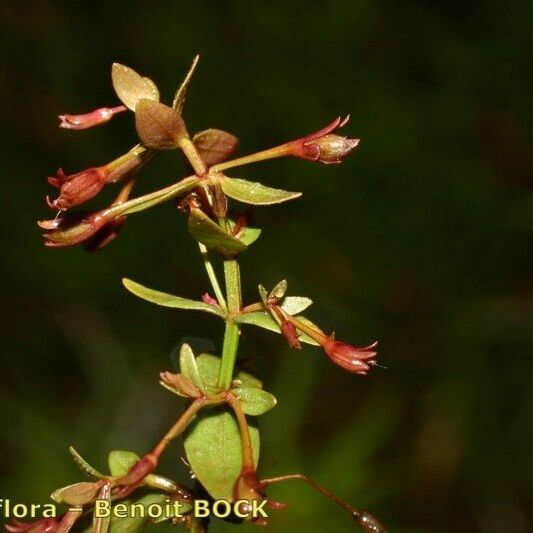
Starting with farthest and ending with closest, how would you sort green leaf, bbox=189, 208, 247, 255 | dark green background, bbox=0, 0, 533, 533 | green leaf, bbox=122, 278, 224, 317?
→ dark green background, bbox=0, 0, 533, 533 < green leaf, bbox=122, 278, 224, 317 < green leaf, bbox=189, 208, 247, 255

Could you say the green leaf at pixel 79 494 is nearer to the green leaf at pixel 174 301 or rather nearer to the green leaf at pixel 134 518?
the green leaf at pixel 134 518

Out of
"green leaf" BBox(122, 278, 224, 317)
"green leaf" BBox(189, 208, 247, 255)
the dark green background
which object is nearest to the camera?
"green leaf" BBox(189, 208, 247, 255)

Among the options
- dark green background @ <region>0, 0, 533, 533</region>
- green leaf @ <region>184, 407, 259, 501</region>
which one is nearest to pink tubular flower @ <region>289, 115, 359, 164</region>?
green leaf @ <region>184, 407, 259, 501</region>

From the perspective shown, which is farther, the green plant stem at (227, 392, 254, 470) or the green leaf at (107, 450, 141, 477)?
the green leaf at (107, 450, 141, 477)

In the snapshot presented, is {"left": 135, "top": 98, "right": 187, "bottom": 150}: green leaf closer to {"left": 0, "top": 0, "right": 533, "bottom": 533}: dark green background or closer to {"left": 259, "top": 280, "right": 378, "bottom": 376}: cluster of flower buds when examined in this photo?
{"left": 259, "top": 280, "right": 378, "bottom": 376}: cluster of flower buds

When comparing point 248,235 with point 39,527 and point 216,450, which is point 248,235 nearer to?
point 216,450

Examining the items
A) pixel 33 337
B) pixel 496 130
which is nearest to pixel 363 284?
pixel 496 130

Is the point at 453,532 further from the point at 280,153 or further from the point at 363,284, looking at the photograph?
the point at 280,153
